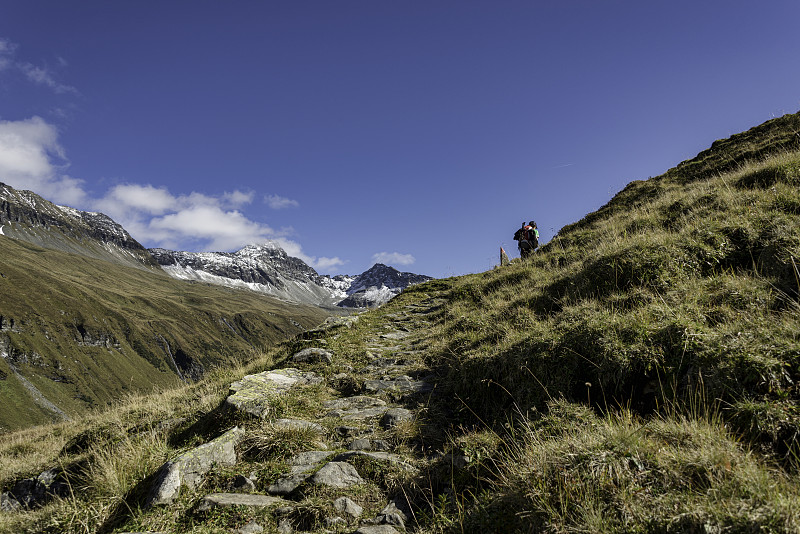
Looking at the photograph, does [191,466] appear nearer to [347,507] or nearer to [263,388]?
[347,507]

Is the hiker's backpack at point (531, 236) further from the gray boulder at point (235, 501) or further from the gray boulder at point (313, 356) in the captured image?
the gray boulder at point (235, 501)

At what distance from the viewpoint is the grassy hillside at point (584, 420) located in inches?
115

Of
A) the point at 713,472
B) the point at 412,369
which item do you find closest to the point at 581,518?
the point at 713,472

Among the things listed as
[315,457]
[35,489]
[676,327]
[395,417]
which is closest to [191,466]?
[315,457]

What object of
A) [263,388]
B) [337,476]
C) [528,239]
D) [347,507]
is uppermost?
[528,239]

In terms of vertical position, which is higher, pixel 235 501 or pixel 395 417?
pixel 235 501

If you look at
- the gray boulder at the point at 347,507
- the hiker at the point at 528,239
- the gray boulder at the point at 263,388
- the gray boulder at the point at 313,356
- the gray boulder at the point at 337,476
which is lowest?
the gray boulder at the point at 347,507

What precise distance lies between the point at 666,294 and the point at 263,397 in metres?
7.15

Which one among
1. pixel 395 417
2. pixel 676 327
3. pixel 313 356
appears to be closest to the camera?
pixel 676 327

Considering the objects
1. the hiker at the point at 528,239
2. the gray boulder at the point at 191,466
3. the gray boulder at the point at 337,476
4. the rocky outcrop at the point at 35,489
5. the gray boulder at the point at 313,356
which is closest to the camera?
the gray boulder at the point at 191,466

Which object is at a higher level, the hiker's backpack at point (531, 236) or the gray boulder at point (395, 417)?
the hiker's backpack at point (531, 236)

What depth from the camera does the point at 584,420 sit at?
4391 millimetres

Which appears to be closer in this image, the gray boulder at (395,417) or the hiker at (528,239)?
the gray boulder at (395,417)

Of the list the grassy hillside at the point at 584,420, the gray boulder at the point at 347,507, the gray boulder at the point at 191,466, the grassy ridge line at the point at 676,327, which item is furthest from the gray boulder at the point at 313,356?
the gray boulder at the point at 347,507
